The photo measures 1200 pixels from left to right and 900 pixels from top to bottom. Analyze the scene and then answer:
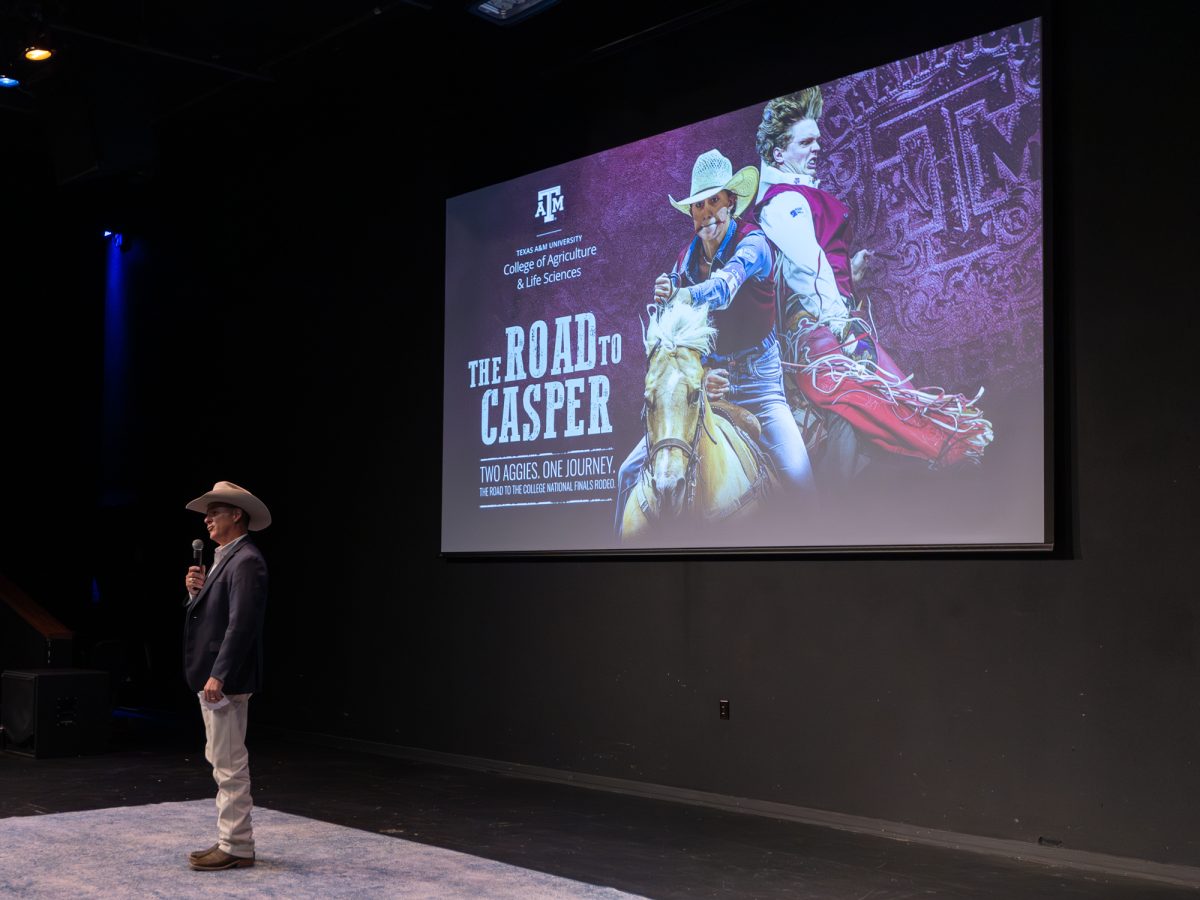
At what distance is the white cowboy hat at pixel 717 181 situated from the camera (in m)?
5.82

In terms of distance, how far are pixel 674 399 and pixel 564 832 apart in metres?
2.00

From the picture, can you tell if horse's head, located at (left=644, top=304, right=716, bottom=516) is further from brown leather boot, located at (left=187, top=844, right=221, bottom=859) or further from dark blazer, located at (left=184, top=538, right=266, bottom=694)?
brown leather boot, located at (left=187, top=844, right=221, bottom=859)

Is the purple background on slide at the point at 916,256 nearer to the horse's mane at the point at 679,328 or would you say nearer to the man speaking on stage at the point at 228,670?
the horse's mane at the point at 679,328

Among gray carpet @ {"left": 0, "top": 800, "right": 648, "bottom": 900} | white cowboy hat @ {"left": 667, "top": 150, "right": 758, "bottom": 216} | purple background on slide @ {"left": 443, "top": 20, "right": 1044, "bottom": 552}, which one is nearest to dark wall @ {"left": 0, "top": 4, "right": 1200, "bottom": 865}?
purple background on slide @ {"left": 443, "top": 20, "right": 1044, "bottom": 552}

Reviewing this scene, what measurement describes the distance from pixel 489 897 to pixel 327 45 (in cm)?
517

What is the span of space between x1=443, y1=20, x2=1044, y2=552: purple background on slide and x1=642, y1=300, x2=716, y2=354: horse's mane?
3.4 inches

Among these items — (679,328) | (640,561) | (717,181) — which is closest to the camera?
(717,181)

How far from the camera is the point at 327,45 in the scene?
24.5 ft

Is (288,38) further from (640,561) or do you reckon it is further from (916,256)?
(916,256)

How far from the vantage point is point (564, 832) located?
16.8 feet

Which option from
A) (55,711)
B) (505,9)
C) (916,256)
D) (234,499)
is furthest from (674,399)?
(55,711)

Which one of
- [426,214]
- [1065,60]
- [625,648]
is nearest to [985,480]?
[1065,60]

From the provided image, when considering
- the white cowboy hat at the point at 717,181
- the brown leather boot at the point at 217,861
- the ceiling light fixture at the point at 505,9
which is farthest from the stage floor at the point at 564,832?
the ceiling light fixture at the point at 505,9

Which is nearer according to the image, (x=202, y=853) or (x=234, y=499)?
(x=202, y=853)
